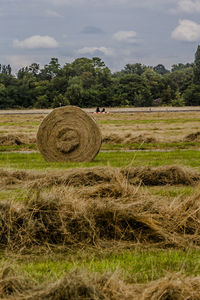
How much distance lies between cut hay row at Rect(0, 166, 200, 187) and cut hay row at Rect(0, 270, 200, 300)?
5.22 meters

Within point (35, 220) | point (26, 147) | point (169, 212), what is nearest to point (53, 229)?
point (35, 220)

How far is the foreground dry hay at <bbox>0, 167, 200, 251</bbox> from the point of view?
6.37 meters

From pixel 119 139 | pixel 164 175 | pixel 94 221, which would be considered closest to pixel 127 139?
pixel 119 139

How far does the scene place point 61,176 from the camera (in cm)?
1026

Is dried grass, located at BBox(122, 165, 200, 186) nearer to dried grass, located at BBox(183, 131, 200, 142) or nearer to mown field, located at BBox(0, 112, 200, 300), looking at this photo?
mown field, located at BBox(0, 112, 200, 300)

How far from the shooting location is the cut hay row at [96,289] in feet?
14.0

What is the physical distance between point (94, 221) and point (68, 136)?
1037 centimetres

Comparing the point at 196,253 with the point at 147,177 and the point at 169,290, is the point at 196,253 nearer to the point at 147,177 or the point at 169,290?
Answer: the point at 169,290

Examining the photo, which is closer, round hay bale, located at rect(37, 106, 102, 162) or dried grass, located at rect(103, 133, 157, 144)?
round hay bale, located at rect(37, 106, 102, 162)

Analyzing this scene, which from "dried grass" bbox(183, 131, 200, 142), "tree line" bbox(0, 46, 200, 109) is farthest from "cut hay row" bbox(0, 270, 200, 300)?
"tree line" bbox(0, 46, 200, 109)

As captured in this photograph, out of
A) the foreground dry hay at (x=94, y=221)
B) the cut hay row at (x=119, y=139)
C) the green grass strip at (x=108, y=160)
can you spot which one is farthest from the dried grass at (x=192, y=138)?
the foreground dry hay at (x=94, y=221)

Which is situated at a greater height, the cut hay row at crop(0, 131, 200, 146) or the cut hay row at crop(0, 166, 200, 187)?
the cut hay row at crop(0, 166, 200, 187)

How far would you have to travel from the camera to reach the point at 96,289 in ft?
14.2

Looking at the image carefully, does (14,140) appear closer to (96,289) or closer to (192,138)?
(192,138)
